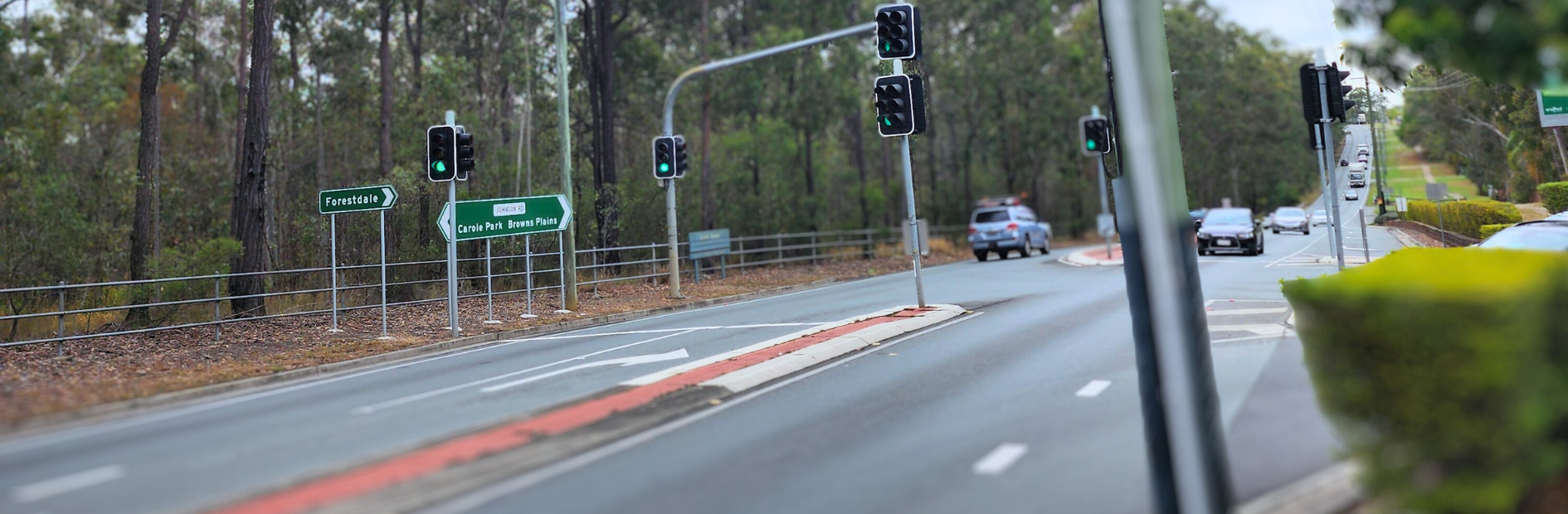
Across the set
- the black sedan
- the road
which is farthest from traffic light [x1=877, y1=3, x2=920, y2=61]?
the black sedan

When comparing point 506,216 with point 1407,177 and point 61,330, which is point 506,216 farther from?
point 1407,177

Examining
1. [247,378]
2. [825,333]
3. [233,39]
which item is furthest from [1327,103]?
[233,39]

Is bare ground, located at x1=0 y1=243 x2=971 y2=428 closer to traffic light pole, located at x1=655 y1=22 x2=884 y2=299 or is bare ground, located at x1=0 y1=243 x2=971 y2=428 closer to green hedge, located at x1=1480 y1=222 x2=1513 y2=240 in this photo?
traffic light pole, located at x1=655 y1=22 x2=884 y2=299

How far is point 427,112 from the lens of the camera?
42.0m

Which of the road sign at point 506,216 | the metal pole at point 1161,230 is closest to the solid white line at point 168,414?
the road sign at point 506,216

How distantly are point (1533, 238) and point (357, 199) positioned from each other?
636 inches

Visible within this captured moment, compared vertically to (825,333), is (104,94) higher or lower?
higher

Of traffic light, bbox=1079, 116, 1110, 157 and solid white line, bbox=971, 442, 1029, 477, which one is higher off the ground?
traffic light, bbox=1079, 116, 1110, 157

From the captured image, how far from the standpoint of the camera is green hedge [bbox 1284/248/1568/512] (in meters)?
5.06

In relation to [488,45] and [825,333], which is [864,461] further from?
[488,45]

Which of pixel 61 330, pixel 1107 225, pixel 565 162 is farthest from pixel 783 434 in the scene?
pixel 1107 225

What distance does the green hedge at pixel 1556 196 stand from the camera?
62.4 ft

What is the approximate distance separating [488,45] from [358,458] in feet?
141

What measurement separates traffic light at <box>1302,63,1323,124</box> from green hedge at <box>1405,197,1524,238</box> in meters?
2.99
